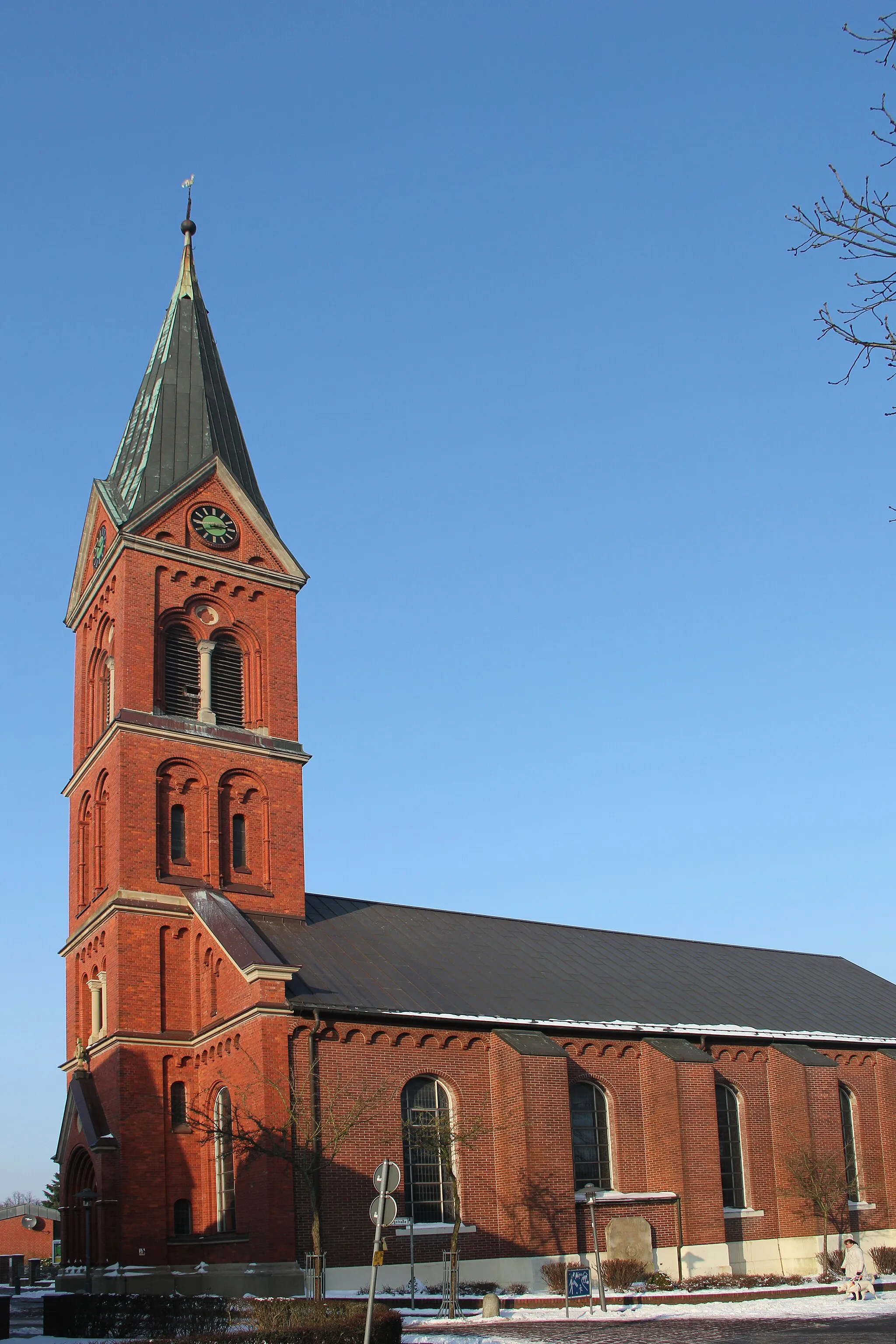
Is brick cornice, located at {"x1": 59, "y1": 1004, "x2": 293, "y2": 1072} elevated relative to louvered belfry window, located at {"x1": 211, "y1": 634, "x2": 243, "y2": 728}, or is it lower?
lower

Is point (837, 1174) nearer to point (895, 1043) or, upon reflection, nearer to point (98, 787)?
point (895, 1043)

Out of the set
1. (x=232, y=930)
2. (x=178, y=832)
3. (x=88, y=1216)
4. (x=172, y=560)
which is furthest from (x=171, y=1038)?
(x=172, y=560)

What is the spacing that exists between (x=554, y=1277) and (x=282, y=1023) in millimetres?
8531

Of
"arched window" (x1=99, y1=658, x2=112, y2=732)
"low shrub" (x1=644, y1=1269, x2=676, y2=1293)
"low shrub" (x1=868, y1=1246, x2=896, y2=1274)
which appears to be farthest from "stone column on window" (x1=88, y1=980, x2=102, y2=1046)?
"low shrub" (x1=868, y1=1246, x2=896, y2=1274)

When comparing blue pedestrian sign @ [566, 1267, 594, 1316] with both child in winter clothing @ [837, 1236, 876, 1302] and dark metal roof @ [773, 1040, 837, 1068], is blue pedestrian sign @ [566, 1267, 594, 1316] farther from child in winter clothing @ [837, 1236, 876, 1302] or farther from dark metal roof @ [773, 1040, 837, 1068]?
dark metal roof @ [773, 1040, 837, 1068]

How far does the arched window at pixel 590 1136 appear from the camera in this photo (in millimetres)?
34406

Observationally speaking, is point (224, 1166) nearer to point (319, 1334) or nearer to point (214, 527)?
point (319, 1334)

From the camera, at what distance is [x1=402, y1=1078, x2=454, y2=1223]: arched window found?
31281 millimetres

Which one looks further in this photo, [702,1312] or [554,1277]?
→ [554,1277]

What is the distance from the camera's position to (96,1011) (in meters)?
35.1

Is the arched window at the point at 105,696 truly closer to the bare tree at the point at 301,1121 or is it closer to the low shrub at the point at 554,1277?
the bare tree at the point at 301,1121

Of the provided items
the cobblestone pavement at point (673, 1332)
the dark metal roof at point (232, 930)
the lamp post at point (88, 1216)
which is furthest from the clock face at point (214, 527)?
the cobblestone pavement at point (673, 1332)

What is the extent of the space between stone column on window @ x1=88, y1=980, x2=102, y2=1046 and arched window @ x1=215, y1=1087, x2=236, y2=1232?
4422mm

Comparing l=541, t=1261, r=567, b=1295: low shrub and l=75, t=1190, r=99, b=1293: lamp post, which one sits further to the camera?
l=75, t=1190, r=99, b=1293: lamp post
